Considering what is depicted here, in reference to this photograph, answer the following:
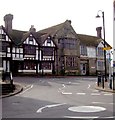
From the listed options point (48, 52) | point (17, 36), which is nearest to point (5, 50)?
point (17, 36)

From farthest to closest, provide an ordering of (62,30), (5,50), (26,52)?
(62,30), (26,52), (5,50)

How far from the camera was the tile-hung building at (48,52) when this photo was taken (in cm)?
4859

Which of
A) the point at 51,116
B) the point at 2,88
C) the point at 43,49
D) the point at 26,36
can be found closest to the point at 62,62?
the point at 43,49

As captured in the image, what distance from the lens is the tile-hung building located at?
4859cm

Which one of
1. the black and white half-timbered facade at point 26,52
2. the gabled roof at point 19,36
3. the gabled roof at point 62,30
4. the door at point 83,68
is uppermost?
the gabled roof at point 62,30

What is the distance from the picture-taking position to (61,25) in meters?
56.3

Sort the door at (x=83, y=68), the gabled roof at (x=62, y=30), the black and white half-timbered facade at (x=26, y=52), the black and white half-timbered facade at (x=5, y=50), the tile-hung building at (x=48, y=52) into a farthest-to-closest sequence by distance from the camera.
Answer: the door at (x=83, y=68) < the gabled roof at (x=62, y=30) < the tile-hung building at (x=48, y=52) < the black and white half-timbered facade at (x=26, y=52) < the black and white half-timbered facade at (x=5, y=50)

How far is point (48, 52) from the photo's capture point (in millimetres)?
53094

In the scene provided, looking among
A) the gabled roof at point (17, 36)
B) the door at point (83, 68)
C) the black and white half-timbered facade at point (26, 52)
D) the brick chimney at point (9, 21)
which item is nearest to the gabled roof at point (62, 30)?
the black and white half-timbered facade at point (26, 52)

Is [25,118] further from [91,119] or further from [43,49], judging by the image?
[43,49]

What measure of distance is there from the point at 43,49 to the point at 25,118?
41780 mm

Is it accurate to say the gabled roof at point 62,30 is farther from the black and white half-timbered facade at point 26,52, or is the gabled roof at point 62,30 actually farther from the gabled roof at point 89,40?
the gabled roof at point 89,40

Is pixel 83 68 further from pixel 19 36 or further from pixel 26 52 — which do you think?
pixel 19 36

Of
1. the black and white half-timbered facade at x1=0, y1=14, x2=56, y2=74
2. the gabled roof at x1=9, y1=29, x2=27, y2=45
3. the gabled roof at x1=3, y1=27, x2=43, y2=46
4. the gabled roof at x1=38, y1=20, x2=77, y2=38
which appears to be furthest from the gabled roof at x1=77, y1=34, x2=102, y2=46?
the gabled roof at x1=9, y1=29, x2=27, y2=45
